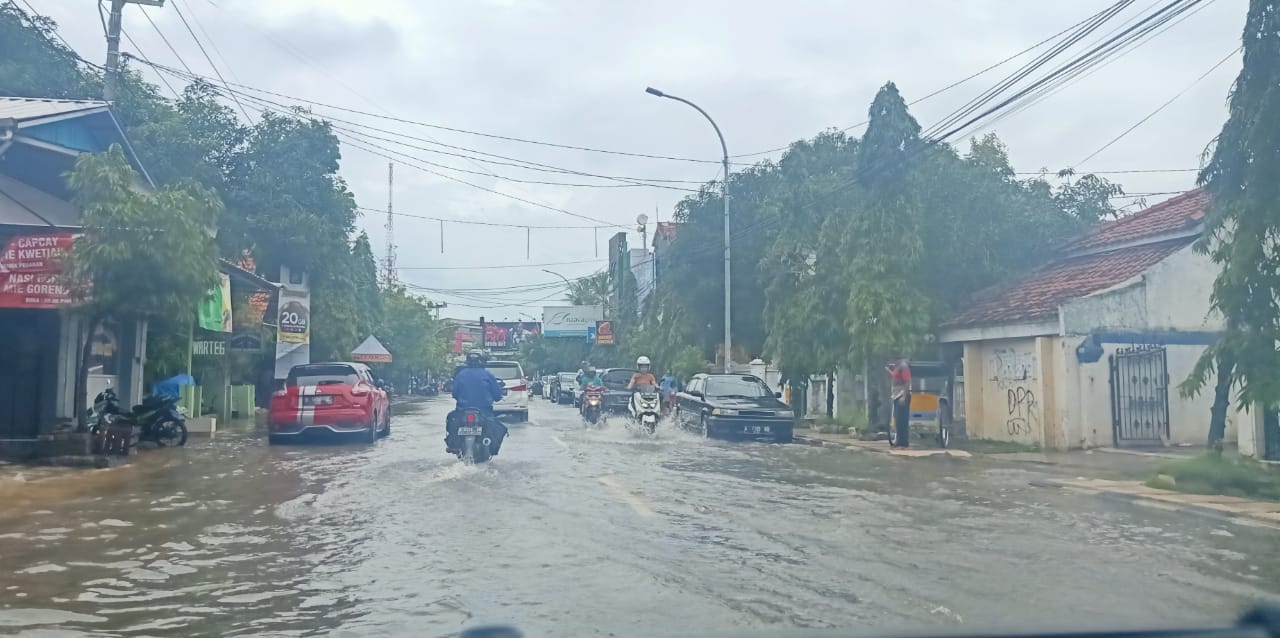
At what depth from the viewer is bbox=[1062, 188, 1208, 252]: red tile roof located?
22.4 m

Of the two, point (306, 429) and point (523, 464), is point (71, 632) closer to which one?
point (523, 464)

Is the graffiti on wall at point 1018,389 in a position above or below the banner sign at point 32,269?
below

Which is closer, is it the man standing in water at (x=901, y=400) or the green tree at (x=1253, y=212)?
the green tree at (x=1253, y=212)

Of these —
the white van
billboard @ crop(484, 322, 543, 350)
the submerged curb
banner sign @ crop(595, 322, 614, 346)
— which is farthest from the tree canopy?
billboard @ crop(484, 322, 543, 350)

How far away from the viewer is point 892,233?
24438 mm

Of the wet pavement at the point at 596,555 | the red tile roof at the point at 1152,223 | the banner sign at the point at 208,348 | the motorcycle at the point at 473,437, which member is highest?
the red tile roof at the point at 1152,223

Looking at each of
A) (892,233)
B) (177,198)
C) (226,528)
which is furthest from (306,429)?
(892,233)

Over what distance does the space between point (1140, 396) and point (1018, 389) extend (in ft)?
7.61

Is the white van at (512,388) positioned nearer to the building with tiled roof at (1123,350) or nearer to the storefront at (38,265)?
the storefront at (38,265)

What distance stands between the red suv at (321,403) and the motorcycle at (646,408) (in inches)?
251

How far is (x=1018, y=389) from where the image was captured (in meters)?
23.1

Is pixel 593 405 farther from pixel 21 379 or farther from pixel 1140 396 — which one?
pixel 21 379

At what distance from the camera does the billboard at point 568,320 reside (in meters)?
86.1

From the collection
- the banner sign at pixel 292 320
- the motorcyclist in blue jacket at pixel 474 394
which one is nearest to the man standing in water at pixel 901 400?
the motorcyclist in blue jacket at pixel 474 394
